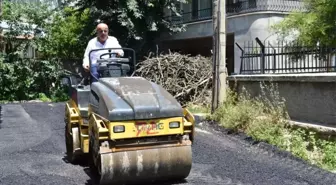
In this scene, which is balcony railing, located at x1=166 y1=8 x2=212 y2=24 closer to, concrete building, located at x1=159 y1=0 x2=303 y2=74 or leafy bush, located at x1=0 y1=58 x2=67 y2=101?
concrete building, located at x1=159 y1=0 x2=303 y2=74

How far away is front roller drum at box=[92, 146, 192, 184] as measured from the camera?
17.0ft

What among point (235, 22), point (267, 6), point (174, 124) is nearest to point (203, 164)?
point (174, 124)

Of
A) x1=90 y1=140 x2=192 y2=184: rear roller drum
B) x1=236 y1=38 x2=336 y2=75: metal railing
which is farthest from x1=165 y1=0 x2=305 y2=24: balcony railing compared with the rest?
x1=90 y1=140 x2=192 y2=184: rear roller drum

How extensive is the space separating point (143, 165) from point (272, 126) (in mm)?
4227

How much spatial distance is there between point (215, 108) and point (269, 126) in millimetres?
2395

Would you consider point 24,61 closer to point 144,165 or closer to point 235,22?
point 235,22

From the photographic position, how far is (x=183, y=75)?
14742 millimetres

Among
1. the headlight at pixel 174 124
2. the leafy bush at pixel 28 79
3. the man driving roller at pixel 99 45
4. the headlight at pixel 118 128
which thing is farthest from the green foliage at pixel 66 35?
the headlight at pixel 118 128

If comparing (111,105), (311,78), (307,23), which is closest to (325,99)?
(311,78)

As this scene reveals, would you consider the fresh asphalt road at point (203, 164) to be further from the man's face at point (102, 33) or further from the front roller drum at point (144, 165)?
the man's face at point (102, 33)

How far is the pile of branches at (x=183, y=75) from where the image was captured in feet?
47.1

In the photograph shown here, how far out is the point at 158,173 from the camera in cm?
541

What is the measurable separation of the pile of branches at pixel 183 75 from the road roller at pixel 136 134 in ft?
27.7

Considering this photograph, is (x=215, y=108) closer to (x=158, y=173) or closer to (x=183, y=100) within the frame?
(x=183, y=100)
